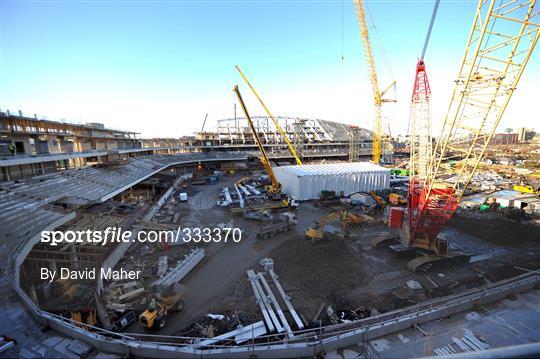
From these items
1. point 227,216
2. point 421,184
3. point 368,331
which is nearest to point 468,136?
point 421,184

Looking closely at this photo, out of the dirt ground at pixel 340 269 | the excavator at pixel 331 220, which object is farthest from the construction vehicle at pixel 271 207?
the excavator at pixel 331 220

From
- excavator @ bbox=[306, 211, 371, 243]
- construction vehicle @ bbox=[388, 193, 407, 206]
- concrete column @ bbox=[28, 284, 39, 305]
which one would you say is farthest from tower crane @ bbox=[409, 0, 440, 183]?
concrete column @ bbox=[28, 284, 39, 305]

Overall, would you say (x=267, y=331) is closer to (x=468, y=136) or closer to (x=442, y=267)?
(x=442, y=267)

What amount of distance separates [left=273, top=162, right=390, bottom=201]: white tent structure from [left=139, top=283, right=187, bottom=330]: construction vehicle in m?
20.7

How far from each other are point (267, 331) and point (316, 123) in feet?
310

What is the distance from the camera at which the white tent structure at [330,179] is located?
30.5m

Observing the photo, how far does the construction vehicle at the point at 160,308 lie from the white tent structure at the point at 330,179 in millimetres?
20744

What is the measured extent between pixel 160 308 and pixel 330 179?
24.6 meters

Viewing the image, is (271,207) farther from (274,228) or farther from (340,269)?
(340,269)

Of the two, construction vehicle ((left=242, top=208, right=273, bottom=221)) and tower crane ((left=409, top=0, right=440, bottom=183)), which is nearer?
tower crane ((left=409, top=0, right=440, bottom=183))

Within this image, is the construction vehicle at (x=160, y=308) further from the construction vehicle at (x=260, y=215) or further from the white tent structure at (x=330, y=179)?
the white tent structure at (x=330, y=179)

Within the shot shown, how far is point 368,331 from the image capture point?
686 centimetres

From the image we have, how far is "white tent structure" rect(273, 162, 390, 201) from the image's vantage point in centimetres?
3053

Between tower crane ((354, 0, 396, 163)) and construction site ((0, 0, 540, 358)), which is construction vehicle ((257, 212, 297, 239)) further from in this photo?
tower crane ((354, 0, 396, 163))
